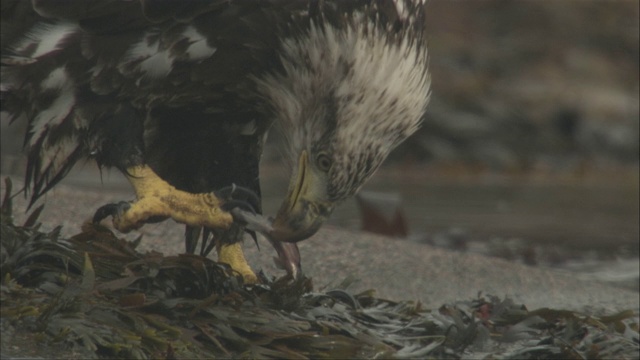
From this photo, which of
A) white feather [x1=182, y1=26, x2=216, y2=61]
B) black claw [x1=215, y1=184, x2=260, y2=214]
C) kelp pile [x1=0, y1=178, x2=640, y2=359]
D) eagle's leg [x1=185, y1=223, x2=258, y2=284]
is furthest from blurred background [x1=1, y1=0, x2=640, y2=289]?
kelp pile [x1=0, y1=178, x2=640, y2=359]

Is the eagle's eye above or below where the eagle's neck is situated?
below

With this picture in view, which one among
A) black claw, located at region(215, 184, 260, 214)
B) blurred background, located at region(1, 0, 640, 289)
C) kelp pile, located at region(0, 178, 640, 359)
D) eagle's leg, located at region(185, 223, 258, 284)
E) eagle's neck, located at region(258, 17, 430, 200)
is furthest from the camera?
blurred background, located at region(1, 0, 640, 289)

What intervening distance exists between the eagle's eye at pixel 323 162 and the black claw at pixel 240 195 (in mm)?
323

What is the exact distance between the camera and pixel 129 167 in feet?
13.8

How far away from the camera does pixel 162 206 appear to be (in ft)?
13.8

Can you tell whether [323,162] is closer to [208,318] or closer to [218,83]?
[218,83]

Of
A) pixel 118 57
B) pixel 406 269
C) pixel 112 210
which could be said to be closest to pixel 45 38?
pixel 118 57

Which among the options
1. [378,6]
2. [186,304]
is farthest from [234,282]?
[378,6]

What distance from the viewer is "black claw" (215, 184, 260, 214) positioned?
14.2 ft

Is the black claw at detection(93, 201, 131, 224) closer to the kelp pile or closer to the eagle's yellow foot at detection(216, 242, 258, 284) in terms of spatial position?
the kelp pile

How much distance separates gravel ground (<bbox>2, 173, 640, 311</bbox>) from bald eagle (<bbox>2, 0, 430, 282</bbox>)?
1.44 m

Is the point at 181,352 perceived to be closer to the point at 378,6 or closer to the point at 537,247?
the point at 378,6

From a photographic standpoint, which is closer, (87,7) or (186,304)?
(186,304)

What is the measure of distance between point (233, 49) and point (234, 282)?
0.73 m
